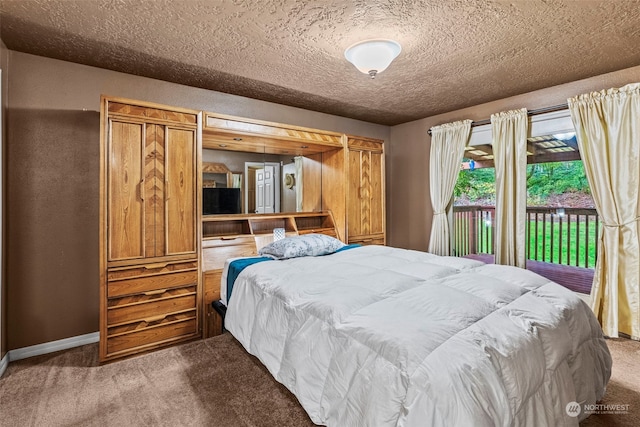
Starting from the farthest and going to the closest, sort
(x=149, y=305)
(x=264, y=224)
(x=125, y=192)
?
(x=264, y=224), (x=149, y=305), (x=125, y=192)

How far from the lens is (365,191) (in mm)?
4238

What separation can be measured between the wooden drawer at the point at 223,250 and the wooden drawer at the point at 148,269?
177 mm

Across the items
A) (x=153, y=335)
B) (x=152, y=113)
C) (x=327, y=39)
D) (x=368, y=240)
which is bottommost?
(x=153, y=335)

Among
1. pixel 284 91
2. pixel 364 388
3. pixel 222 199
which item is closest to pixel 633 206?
pixel 364 388

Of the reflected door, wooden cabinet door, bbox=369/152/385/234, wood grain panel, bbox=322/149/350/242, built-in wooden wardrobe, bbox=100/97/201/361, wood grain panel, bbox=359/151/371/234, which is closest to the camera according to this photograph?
built-in wooden wardrobe, bbox=100/97/201/361

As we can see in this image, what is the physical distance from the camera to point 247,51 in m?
2.54

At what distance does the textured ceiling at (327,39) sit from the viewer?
1972 mm

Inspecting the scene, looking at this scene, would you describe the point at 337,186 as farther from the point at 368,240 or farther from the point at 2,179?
the point at 2,179

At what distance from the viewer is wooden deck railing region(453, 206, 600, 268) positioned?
4043 millimetres

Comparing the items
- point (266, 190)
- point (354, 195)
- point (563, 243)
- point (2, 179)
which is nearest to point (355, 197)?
point (354, 195)

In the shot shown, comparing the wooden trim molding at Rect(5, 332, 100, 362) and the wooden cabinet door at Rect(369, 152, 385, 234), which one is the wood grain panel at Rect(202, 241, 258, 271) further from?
the wooden cabinet door at Rect(369, 152, 385, 234)

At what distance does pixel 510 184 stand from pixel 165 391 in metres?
3.83

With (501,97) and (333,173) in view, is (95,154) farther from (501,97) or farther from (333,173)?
(501,97)

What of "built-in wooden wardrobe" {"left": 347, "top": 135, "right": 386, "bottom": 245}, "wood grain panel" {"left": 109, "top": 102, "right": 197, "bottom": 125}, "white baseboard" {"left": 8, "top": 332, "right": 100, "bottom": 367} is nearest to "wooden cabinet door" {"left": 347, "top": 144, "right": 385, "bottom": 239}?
"built-in wooden wardrobe" {"left": 347, "top": 135, "right": 386, "bottom": 245}
